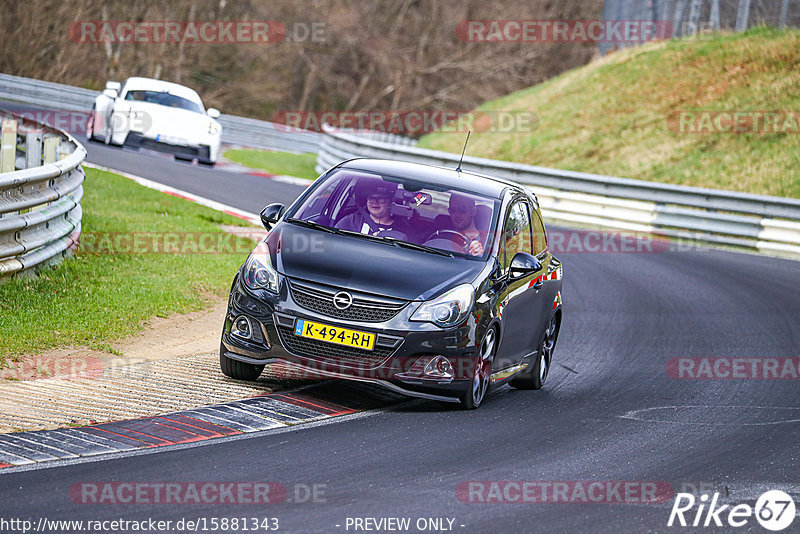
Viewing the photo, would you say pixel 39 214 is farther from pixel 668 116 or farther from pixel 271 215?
pixel 668 116

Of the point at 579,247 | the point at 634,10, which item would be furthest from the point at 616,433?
the point at 634,10

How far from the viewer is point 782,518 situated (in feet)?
20.9

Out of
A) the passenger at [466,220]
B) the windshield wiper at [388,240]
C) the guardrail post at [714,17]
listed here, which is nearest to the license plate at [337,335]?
the windshield wiper at [388,240]

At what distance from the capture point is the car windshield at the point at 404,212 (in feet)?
29.0

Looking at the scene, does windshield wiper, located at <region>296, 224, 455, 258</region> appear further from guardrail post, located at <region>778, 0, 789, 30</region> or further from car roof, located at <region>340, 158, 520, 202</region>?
guardrail post, located at <region>778, 0, 789, 30</region>

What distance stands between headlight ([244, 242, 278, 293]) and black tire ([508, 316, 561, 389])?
2537 millimetres

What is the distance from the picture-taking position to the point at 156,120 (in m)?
22.8

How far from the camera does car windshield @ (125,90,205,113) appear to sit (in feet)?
76.7

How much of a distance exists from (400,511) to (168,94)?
19.0 m

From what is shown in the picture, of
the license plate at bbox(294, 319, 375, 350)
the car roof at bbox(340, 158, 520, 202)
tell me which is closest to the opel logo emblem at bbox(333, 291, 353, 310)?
the license plate at bbox(294, 319, 375, 350)

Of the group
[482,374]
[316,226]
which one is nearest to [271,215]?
[316,226]

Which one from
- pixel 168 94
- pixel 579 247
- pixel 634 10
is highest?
pixel 634 10

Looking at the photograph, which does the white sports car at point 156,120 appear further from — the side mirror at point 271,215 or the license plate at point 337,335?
the license plate at point 337,335

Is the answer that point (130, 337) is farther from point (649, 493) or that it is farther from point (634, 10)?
point (634, 10)
